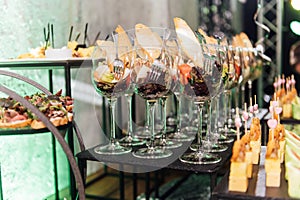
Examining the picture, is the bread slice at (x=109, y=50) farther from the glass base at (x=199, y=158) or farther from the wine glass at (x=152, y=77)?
the glass base at (x=199, y=158)

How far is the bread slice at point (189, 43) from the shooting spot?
1.32 m

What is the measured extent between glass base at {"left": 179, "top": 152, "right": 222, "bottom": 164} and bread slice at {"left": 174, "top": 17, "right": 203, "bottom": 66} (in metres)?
0.30

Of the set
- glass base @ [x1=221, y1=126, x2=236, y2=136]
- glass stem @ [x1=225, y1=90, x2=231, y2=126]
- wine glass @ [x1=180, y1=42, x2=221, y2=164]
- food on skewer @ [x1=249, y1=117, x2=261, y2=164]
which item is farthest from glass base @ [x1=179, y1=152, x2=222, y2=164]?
glass stem @ [x1=225, y1=90, x2=231, y2=126]

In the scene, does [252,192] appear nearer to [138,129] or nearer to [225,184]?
[225,184]

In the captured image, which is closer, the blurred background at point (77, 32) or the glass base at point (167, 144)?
the glass base at point (167, 144)

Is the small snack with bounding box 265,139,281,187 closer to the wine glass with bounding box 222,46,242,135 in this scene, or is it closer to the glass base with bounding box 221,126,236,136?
the wine glass with bounding box 222,46,242,135

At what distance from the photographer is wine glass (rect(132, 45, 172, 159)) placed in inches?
55.3

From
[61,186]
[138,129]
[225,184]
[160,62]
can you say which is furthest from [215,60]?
[61,186]

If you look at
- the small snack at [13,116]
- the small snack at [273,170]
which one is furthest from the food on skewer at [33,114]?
the small snack at [273,170]

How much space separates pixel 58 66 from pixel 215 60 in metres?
0.69

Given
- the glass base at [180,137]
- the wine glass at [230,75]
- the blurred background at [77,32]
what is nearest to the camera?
the wine glass at [230,75]

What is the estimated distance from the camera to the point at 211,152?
1422 mm

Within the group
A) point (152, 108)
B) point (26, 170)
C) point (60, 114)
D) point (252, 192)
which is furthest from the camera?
point (26, 170)

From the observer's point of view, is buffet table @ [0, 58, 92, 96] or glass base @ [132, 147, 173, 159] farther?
buffet table @ [0, 58, 92, 96]
